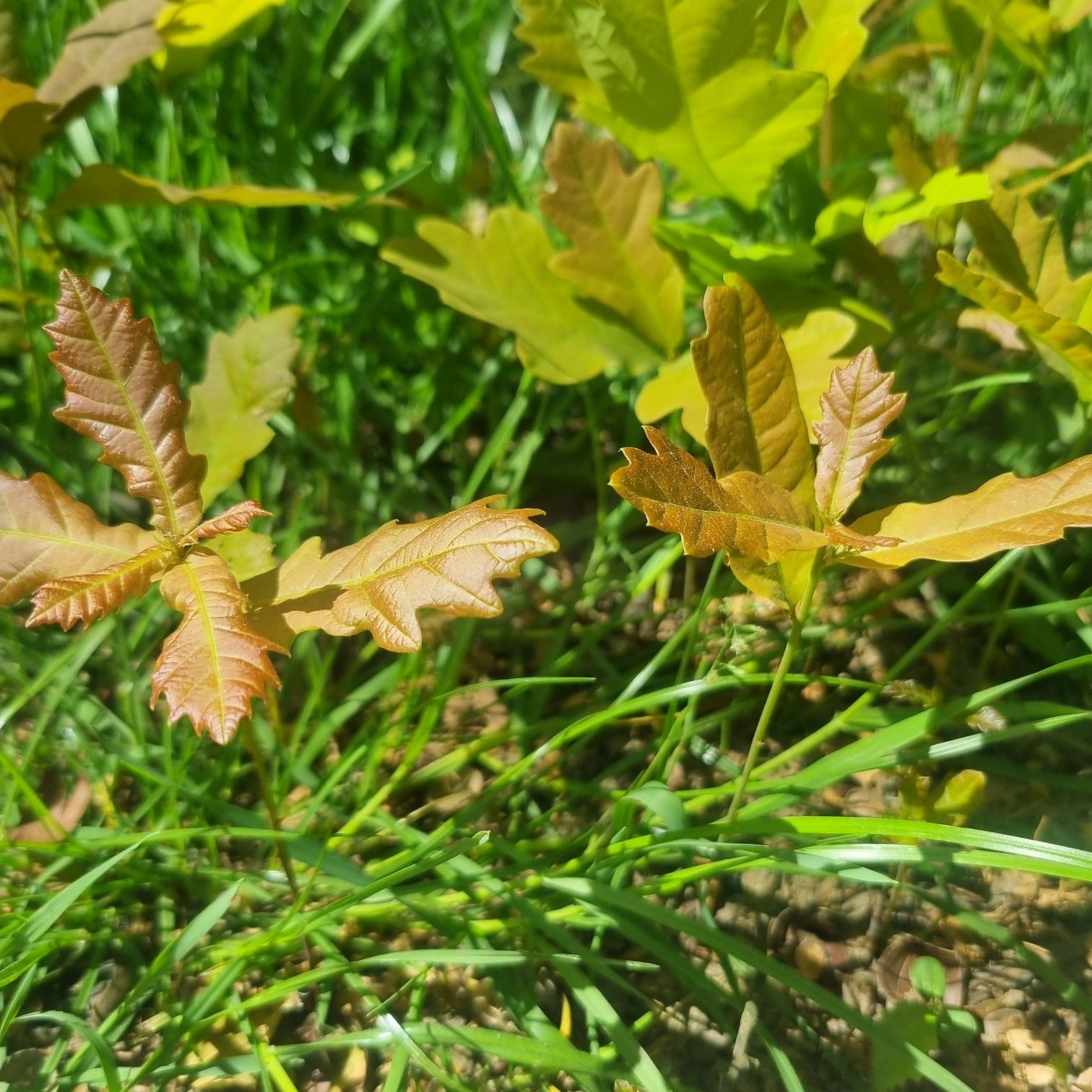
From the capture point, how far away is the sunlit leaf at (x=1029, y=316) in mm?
871

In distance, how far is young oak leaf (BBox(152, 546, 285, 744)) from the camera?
657mm

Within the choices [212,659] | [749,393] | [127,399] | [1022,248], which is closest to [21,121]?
[127,399]

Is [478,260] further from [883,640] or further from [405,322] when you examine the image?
[883,640]

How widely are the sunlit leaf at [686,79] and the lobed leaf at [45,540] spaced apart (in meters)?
0.72

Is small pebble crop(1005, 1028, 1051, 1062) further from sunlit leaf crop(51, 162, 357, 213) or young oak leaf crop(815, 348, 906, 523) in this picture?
sunlit leaf crop(51, 162, 357, 213)

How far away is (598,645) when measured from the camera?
135cm

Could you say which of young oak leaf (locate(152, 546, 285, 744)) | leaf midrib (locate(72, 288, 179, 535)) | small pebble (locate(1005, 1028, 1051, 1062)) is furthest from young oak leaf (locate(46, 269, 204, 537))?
small pebble (locate(1005, 1028, 1051, 1062))

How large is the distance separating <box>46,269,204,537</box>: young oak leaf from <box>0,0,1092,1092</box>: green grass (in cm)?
29

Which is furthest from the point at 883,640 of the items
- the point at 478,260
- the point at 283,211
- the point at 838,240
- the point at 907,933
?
the point at 283,211

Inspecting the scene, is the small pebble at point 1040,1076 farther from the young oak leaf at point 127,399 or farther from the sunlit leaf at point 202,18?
the sunlit leaf at point 202,18

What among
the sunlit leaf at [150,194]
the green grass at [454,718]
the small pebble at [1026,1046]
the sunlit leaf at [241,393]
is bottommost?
the small pebble at [1026,1046]

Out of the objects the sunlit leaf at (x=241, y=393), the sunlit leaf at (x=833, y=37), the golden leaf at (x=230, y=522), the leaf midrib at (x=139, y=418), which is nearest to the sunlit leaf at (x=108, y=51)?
the sunlit leaf at (x=241, y=393)

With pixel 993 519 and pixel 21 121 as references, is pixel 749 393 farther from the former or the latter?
pixel 21 121

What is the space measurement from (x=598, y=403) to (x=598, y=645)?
40 cm
